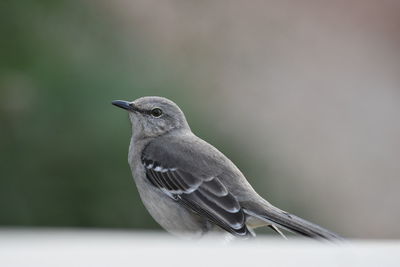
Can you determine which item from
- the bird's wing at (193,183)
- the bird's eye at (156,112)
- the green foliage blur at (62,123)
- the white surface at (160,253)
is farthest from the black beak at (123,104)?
the green foliage blur at (62,123)

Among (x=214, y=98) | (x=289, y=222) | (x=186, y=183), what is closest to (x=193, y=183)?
(x=186, y=183)

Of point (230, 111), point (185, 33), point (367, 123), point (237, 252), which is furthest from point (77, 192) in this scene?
point (367, 123)

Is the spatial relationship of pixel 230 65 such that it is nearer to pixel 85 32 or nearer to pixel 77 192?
pixel 85 32

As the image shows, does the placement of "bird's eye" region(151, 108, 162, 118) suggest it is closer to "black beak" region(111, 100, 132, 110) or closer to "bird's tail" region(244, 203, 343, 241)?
"black beak" region(111, 100, 132, 110)

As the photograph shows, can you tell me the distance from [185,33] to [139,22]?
1.09 meters

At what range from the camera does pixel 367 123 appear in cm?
1484

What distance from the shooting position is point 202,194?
4.22 meters

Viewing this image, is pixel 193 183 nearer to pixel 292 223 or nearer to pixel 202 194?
pixel 202 194

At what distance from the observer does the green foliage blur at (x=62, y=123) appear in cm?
749

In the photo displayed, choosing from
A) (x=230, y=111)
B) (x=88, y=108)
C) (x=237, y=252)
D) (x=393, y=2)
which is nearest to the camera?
(x=237, y=252)

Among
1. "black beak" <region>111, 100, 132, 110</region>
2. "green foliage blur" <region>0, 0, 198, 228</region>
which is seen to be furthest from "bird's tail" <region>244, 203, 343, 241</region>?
"green foliage blur" <region>0, 0, 198, 228</region>

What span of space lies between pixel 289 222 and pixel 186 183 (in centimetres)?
95

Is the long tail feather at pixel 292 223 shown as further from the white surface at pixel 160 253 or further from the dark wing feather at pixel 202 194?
the white surface at pixel 160 253

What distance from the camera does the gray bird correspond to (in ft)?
13.1
